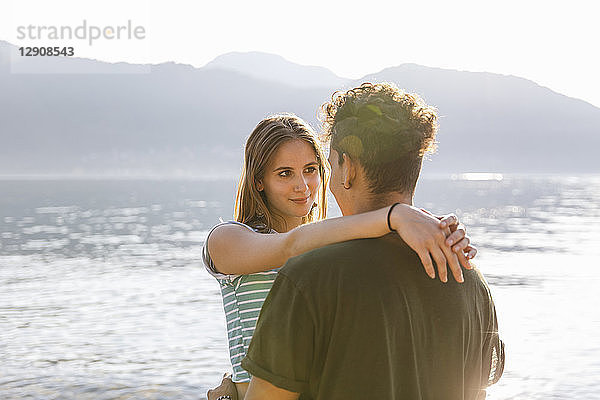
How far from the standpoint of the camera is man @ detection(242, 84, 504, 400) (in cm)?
211

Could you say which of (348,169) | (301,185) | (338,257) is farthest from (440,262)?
(301,185)

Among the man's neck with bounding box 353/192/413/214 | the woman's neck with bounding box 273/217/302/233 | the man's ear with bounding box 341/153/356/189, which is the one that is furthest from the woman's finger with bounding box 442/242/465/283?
the woman's neck with bounding box 273/217/302/233

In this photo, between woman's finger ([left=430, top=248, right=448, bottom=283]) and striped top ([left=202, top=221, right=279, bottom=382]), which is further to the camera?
striped top ([left=202, top=221, right=279, bottom=382])

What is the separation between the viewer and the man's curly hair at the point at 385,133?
2.38m

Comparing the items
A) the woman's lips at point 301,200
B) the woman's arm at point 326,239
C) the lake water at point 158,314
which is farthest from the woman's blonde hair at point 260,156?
the lake water at point 158,314

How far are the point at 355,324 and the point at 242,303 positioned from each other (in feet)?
3.34

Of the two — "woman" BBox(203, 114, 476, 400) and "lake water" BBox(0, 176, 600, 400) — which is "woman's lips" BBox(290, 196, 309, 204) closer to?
"woman" BBox(203, 114, 476, 400)

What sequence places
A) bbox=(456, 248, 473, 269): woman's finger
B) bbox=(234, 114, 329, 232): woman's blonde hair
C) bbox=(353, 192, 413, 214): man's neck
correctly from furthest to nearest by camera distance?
bbox=(234, 114, 329, 232): woman's blonde hair
bbox=(353, 192, 413, 214): man's neck
bbox=(456, 248, 473, 269): woman's finger

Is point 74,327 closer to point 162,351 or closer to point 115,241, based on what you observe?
point 162,351

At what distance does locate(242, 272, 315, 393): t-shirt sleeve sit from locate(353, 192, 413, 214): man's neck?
1.54 ft

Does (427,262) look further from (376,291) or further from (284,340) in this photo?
(284,340)

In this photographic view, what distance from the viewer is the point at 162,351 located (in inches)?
561

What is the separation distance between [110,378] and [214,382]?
65.9 inches

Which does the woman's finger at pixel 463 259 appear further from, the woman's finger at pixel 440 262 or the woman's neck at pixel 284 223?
the woman's neck at pixel 284 223
